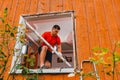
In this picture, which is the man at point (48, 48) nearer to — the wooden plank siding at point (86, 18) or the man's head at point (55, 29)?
the man's head at point (55, 29)

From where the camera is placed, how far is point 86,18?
3770mm

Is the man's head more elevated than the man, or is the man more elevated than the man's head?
the man's head

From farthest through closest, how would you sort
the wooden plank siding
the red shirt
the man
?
1. the red shirt
2. the man
3. the wooden plank siding

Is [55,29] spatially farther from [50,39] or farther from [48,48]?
[48,48]

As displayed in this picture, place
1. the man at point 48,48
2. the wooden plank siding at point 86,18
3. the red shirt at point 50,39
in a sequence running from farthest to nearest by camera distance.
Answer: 1. the red shirt at point 50,39
2. the man at point 48,48
3. the wooden plank siding at point 86,18

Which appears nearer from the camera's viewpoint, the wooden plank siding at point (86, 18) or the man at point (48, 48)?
the wooden plank siding at point (86, 18)

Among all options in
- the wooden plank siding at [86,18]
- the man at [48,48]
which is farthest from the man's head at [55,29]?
the wooden plank siding at [86,18]

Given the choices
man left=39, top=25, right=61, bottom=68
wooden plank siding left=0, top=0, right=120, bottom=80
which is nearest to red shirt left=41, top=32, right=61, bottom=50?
man left=39, top=25, right=61, bottom=68

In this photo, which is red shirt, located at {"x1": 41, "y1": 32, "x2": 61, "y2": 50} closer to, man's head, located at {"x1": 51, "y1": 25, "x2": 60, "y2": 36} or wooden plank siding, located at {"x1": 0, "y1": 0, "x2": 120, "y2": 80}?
man's head, located at {"x1": 51, "y1": 25, "x2": 60, "y2": 36}

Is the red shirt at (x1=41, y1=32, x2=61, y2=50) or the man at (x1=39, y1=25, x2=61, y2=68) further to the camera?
the red shirt at (x1=41, y1=32, x2=61, y2=50)

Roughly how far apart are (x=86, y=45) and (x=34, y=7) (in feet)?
4.28

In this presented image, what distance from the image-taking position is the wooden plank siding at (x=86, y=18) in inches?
129

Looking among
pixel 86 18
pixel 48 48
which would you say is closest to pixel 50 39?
pixel 48 48

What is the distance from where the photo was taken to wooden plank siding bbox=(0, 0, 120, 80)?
3269mm
